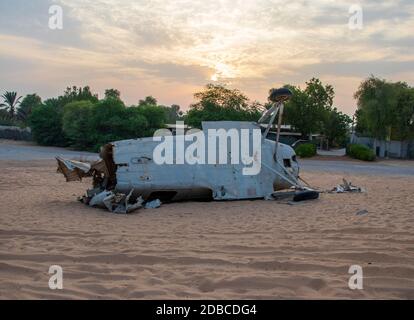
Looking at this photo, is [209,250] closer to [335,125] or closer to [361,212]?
[361,212]

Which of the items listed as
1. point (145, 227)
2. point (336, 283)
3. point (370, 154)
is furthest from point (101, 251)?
point (370, 154)

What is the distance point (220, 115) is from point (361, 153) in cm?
1398

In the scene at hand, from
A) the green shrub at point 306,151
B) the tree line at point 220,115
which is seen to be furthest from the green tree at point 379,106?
the green shrub at point 306,151

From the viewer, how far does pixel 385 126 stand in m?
44.2

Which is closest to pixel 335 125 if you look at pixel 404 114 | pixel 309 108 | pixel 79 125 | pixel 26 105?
pixel 309 108

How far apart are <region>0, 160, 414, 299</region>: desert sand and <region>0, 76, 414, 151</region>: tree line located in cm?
2980

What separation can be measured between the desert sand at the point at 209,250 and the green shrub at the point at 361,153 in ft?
95.0

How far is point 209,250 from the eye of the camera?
624 centimetres

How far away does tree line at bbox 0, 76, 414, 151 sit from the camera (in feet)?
130

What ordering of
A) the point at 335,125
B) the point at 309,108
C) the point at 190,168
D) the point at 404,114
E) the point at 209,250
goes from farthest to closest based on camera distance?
the point at 335,125 < the point at 309,108 < the point at 404,114 < the point at 190,168 < the point at 209,250

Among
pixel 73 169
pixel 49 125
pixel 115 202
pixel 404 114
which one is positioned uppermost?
pixel 404 114

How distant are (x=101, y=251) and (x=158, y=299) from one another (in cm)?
208

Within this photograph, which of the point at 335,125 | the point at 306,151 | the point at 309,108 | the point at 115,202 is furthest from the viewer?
the point at 335,125
